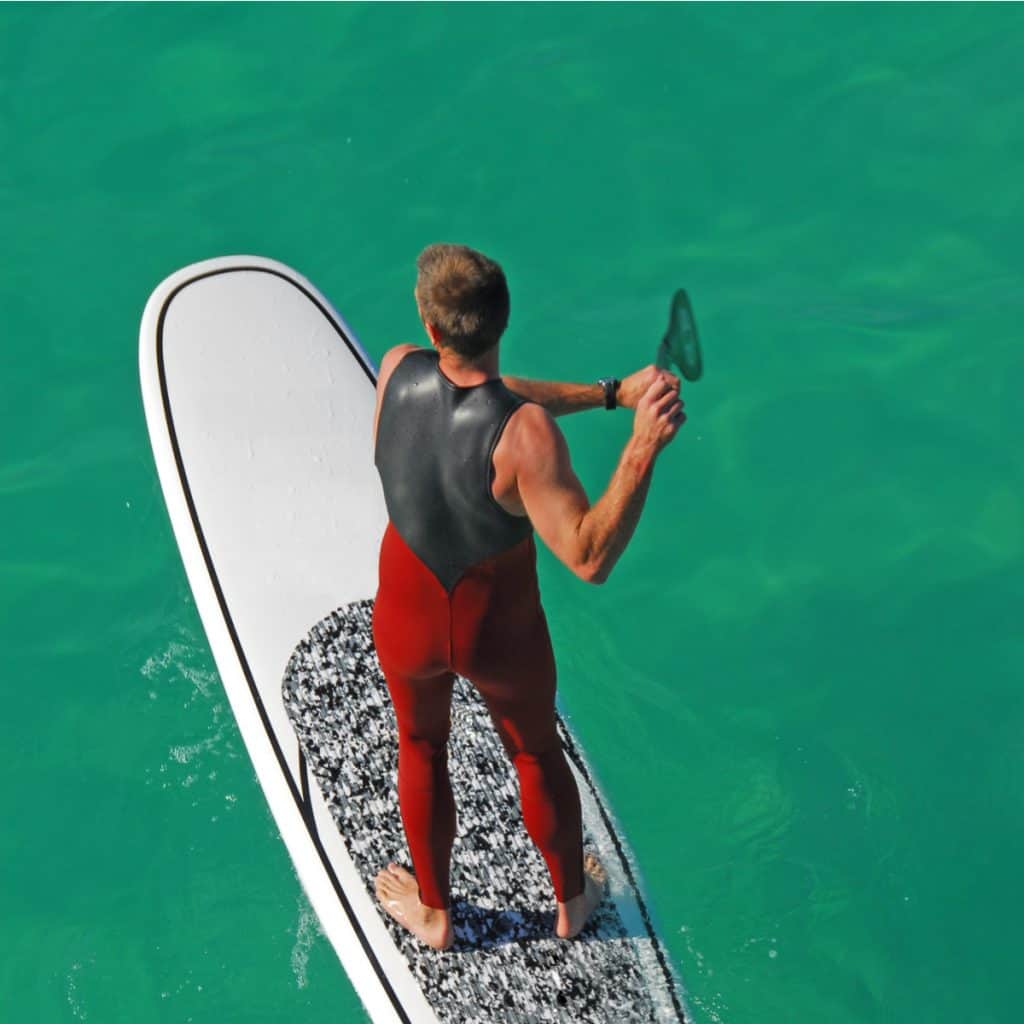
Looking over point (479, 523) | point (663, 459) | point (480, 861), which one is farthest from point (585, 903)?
point (663, 459)

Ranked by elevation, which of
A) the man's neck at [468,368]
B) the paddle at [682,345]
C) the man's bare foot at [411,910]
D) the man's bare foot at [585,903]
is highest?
the man's neck at [468,368]

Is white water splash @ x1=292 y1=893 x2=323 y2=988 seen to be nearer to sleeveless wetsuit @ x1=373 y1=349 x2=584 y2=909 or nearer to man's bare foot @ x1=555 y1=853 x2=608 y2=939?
man's bare foot @ x1=555 y1=853 x2=608 y2=939

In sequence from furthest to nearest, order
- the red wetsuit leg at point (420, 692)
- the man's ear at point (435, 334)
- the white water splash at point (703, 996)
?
the white water splash at point (703, 996), the red wetsuit leg at point (420, 692), the man's ear at point (435, 334)

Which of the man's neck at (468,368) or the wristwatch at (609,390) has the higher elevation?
the man's neck at (468,368)

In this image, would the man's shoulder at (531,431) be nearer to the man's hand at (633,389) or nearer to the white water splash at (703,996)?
the man's hand at (633,389)

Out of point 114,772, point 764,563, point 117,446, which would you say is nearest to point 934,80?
point 764,563

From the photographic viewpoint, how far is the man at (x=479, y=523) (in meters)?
1.76

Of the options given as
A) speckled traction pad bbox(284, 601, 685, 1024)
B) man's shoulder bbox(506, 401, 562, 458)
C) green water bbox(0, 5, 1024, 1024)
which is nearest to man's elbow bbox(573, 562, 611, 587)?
man's shoulder bbox(506, 401, 562, 458)

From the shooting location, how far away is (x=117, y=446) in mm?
4082

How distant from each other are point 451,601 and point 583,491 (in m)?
0.30

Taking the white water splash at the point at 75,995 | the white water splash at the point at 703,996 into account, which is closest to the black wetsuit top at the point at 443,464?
the white water splash at the point at 703,996

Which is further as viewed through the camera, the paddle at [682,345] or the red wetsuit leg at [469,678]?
the red wetsuit leg at [469,678]

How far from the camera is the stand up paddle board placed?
2572 millimetres

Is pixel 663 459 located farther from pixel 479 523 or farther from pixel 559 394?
pixel 479 523
